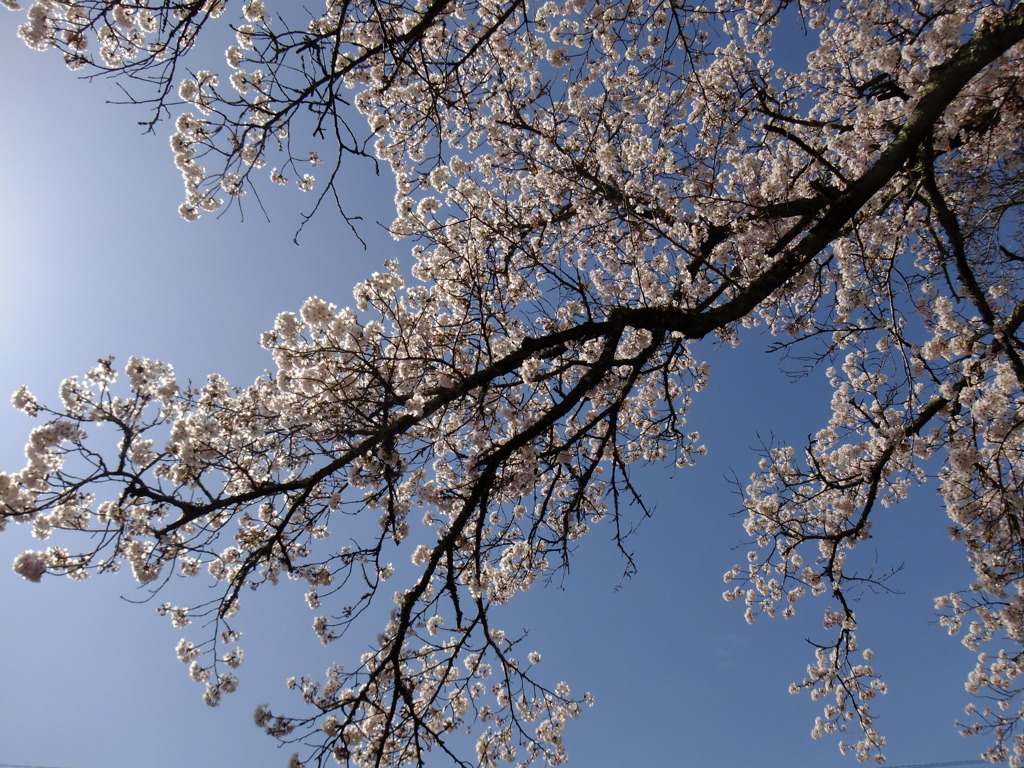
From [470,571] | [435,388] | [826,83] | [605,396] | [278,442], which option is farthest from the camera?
[826,83]

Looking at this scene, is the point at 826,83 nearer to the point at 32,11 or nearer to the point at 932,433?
the point at 932,433

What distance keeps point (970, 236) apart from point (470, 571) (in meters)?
6.39

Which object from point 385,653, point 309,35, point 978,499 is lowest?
point 385,653

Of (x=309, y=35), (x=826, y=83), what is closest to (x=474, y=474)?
(x=309, y=35)

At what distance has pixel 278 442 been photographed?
4.38 m

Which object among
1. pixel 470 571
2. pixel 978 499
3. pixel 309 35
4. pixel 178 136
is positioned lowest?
pixel 470 571

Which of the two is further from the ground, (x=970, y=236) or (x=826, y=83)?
(x=826, y=83)

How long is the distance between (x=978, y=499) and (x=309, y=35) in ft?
26.3

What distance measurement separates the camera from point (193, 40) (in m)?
3.55

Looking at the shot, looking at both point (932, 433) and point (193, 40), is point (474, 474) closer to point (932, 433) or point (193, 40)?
point (193, 40)

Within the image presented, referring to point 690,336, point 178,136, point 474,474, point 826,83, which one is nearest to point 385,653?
point 474,474

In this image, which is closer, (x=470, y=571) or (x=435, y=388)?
(x=435, y=388)

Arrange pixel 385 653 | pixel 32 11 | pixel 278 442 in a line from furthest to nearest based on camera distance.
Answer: pixel 385 653, pixel 278 442, pixel 32 11

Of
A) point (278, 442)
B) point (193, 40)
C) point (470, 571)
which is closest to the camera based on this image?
point (193, 40)
